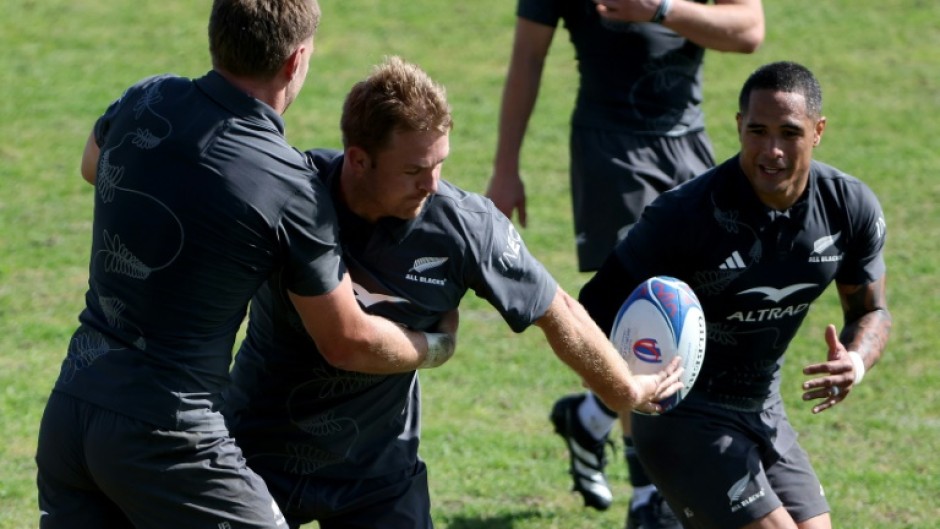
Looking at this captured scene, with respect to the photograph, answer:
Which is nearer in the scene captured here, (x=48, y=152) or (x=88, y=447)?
(x=88, y=447)

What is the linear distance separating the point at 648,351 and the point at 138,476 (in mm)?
1766

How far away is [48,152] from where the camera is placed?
12.0 metres

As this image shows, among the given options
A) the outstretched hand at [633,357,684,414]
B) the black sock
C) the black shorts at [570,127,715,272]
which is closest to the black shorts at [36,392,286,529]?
the outstretched hand at [633,357,684,414]

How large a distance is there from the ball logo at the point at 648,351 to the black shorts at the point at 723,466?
0.39 m

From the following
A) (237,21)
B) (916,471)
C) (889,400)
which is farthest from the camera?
(889,400)

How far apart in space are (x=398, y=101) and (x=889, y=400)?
4.84 metres

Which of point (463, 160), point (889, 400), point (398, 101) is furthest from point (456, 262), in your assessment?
point (463, 160)

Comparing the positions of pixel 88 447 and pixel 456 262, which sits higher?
pixel 456 262

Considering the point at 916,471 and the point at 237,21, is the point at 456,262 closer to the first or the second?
the point at 237,21

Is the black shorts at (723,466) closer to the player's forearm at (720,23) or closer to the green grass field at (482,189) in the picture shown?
the green grass field at (482,189)

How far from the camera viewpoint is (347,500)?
461 centimetres

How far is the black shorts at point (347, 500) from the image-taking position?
15.1 ft

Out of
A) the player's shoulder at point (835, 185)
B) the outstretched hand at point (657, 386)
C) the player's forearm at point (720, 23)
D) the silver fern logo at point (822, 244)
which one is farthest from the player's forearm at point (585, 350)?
the player's forearm at point (720, 23)

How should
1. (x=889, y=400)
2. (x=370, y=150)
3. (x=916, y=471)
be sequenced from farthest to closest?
(x=889, y=400) → (x=916, y=471) → (x=370, y=150)
